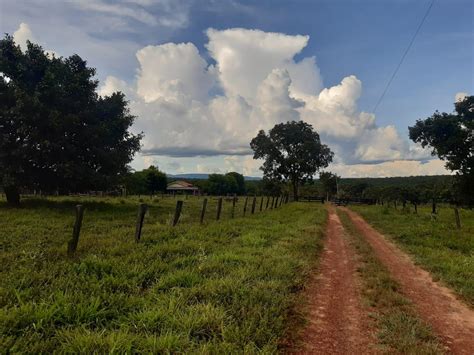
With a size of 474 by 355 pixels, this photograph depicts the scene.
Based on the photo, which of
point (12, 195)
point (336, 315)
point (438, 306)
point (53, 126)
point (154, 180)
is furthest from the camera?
point (154, 180)

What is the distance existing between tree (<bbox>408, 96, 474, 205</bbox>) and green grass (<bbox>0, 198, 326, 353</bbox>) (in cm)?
2291

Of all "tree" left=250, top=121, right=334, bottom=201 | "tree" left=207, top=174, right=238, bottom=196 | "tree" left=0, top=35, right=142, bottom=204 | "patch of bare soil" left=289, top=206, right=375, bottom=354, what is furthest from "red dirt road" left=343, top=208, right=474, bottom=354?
"tree" left=207, top=174, right=238, bottom=196

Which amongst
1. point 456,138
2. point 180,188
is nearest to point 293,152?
point 456,138

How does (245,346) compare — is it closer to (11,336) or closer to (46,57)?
(11,336)

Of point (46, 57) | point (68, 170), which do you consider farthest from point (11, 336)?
point (46, 57)

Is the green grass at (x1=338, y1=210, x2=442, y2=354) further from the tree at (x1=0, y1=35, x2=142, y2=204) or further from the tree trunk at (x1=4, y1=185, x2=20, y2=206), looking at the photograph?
the tree trunk at (x1=4, y1=185, x2=20, y2=206)

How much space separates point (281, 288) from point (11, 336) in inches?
162

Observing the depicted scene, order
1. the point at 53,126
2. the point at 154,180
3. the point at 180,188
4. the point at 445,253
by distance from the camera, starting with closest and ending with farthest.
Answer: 1. the point at 445,253
2. the point at 53,126
3. the point at 154,180
4. the point at 180,188

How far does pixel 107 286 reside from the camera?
5.75 m

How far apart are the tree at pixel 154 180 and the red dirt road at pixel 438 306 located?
287ft

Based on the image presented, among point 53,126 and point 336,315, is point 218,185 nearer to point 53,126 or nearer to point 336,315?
point 53,126

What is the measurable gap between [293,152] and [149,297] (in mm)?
52592

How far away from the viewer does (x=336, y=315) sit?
→ 5.34m

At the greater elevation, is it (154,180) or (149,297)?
(154,180)
